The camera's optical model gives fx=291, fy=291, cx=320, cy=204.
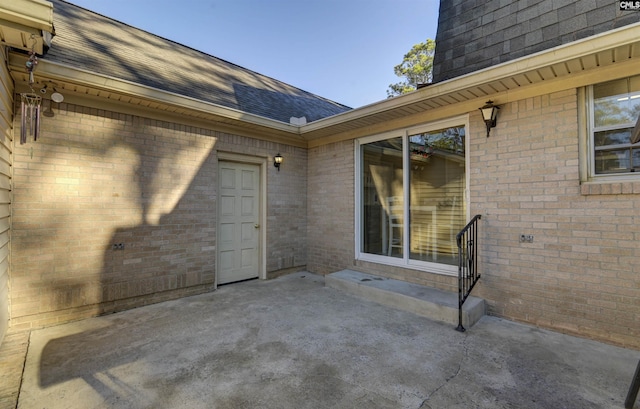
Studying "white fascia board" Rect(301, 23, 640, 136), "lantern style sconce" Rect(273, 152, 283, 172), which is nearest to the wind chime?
"lantern style sconce" Rect(273, 152, 283, 172)

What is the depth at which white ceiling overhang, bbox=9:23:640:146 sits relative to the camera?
257 cm

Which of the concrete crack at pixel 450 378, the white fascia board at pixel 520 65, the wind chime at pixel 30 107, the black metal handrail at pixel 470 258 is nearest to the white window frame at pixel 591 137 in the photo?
the white fascia board at pixel 520 65

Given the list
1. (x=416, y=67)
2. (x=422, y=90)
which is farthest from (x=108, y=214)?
(x=416, y=67)

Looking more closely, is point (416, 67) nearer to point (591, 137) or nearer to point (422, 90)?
point (422, 90)

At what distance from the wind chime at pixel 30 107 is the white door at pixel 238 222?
2175 mm

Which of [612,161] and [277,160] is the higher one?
[277,160]

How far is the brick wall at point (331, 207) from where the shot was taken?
197 inches

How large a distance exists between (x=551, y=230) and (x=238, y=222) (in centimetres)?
423

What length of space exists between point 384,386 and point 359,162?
11.6 feet

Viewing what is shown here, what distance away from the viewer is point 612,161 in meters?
2.81

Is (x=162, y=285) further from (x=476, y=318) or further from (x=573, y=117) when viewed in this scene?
(x=573, y=117)

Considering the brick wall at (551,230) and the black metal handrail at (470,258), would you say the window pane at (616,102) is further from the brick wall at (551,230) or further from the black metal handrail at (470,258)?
the black metal handrail at (470,258)

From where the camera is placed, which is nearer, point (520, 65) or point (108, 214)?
point (520, 65)

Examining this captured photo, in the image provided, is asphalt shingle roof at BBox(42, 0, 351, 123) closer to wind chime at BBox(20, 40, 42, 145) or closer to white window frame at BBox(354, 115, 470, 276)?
wind chime at BBox(20, 40, 42, 145)
